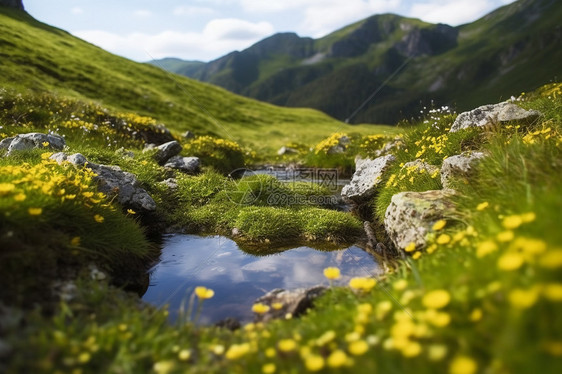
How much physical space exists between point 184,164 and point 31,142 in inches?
241

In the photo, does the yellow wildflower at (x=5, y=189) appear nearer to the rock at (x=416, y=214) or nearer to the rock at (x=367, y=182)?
the rock at (x=416, y=214)

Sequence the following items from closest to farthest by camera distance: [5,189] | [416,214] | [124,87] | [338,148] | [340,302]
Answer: [5,189]
[340,302]
[416,214]
[338,148]
[124,87]

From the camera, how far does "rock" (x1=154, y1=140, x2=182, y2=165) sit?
1616cm

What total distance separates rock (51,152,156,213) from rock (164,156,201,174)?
18.6 feet

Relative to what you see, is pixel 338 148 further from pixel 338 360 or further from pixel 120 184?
pixel 338 360

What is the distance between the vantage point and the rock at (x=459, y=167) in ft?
23.1

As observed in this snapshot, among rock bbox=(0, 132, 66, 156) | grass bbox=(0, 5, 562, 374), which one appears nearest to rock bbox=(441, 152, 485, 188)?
grass bbox=(0, 5, 562, 374)

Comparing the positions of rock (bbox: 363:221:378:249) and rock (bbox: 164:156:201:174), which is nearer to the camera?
rock (bbox: 363:221:378:249)

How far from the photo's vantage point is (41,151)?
980cm

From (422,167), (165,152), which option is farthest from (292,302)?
(165,152)

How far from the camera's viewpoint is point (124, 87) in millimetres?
47219

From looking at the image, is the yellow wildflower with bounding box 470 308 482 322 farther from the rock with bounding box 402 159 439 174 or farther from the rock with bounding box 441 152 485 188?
the rock with bounding box 402 159 439 174

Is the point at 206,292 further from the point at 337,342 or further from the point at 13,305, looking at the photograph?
the point at 13,305

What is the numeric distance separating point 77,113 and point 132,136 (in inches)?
118
